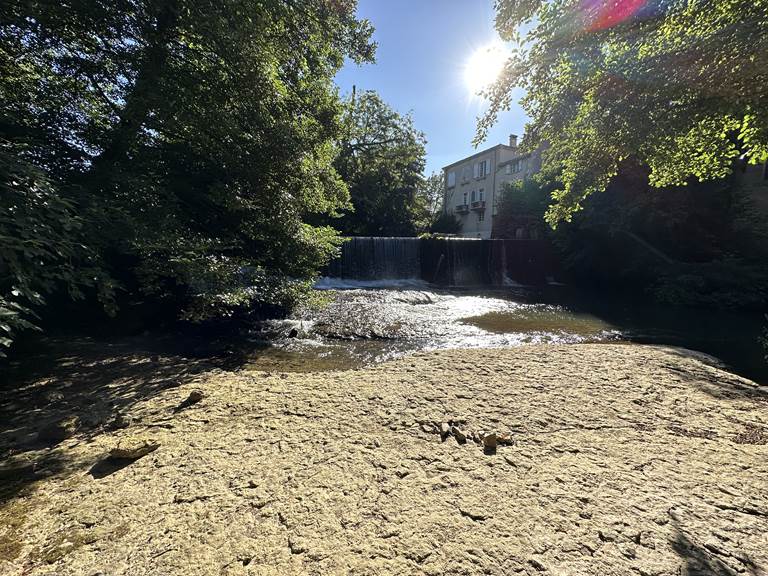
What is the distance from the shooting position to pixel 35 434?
2.94m

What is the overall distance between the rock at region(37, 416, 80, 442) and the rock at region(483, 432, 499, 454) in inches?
146

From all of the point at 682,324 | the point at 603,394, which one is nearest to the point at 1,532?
the point at 603,394

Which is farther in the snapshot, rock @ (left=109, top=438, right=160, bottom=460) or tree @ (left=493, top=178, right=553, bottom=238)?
tree @ (left=493, top=178, right=553, bottom=238)

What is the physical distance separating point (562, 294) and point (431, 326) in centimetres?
1103

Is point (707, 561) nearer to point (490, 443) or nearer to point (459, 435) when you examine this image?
point (490, 443)

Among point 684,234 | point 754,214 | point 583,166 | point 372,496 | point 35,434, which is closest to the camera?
point 372,496

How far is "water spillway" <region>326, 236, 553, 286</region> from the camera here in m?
18.3

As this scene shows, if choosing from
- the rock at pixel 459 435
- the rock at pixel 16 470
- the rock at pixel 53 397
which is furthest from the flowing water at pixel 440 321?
the rock at pixel 16 470

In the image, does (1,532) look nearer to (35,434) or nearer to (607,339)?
(35,434)

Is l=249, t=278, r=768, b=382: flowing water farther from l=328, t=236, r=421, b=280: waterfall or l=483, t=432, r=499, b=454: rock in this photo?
l=328, t=236, r=421, b=280: waterfall

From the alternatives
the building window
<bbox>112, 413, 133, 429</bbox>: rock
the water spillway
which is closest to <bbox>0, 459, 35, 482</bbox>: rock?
<bbox>112, 413, 133, 429</bbox>: rock

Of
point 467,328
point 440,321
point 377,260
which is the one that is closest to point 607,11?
point 467,328

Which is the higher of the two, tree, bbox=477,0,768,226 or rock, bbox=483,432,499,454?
tree, bbox=477,0,768,226

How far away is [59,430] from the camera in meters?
2.93
